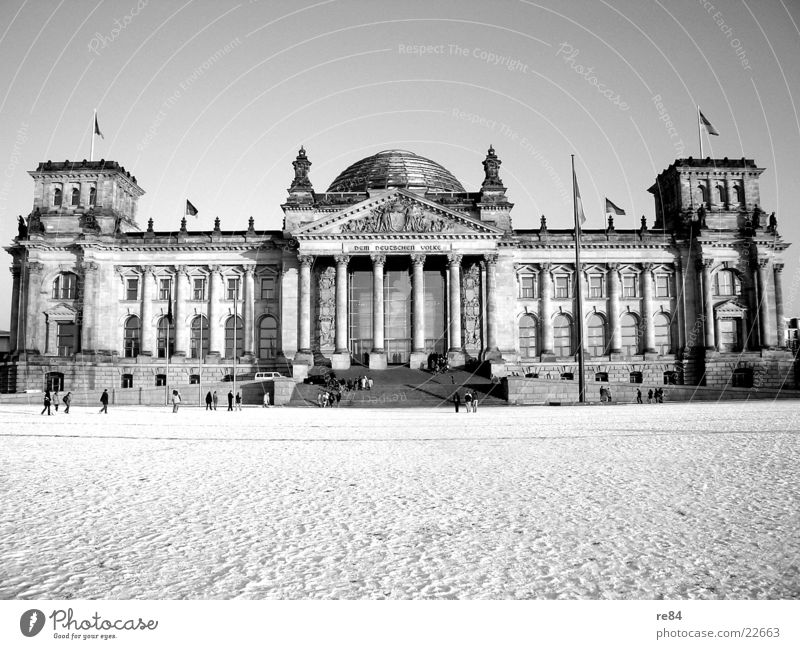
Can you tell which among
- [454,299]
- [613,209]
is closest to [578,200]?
[613,209]

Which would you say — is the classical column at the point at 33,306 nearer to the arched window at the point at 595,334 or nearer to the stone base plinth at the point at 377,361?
the stone base plinth at the point at 377,361

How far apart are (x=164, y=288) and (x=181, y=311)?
10.6 feet

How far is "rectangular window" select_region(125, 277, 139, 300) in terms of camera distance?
65.3 m

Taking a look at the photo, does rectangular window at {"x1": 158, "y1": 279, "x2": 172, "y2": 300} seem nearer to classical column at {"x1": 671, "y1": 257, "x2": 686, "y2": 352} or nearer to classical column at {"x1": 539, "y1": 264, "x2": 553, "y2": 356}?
classical column at {"x1": 539, "y1": 264, "x2": 553, "y2": 356}

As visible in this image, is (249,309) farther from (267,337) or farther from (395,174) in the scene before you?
(395,174)

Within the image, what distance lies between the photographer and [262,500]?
959cm

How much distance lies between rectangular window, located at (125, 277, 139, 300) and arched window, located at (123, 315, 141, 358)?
79.3 inches

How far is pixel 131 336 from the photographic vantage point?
6531cm

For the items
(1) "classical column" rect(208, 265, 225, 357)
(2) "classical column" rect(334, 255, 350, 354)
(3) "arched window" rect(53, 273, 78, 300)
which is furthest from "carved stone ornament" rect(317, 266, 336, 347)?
(3) "arched window" rect(53, 273, 78, 300)

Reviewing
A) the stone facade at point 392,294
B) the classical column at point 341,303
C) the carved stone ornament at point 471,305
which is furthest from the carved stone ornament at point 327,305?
the carved stone ornament at point 471,305

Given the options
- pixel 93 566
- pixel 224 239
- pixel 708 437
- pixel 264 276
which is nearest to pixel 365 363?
pixel 264 276

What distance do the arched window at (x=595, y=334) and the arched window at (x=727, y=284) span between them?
11.6 metres

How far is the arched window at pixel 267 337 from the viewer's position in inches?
2544
